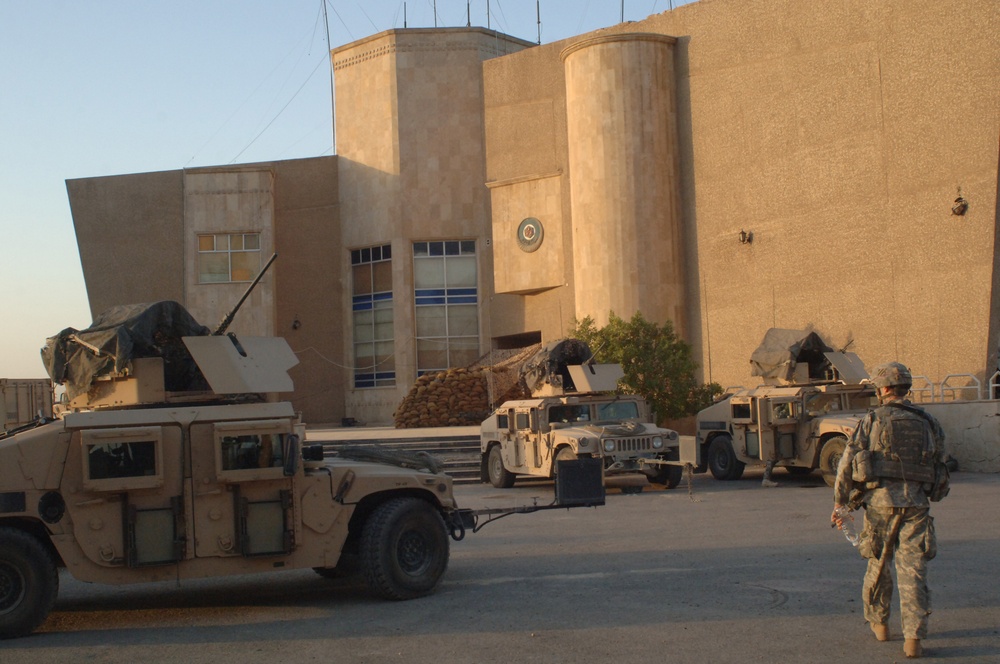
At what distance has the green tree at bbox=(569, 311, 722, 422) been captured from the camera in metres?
26.6

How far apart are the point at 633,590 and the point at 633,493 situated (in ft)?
31.6

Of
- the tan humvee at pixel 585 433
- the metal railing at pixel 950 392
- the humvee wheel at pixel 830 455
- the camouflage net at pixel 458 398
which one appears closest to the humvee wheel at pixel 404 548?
the tan humvee at pixel 585 433

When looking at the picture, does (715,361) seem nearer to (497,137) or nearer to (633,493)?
(497,137)

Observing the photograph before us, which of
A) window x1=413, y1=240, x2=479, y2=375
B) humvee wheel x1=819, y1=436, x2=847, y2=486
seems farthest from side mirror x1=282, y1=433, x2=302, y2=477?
window x1=413, y1=240, x2=479, y2=375

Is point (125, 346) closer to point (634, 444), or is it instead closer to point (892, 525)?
point (892, 525)

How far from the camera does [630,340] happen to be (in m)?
27.0

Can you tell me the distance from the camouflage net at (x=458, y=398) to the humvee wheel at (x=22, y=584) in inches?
1035

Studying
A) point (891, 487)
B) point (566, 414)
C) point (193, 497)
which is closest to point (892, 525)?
point (891, 487)

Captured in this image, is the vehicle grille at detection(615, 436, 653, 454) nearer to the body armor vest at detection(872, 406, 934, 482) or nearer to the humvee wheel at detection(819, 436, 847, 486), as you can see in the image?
the humvee wheel at detection(819, 436, 847, 486)

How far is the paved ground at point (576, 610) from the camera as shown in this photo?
7.14 meters

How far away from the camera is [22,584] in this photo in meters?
8.12

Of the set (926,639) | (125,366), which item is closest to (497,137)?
(125,366)

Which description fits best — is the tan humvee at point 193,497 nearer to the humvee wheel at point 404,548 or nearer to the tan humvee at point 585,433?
the humvee wheel at point 404,548

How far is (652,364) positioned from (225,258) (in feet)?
65.8
